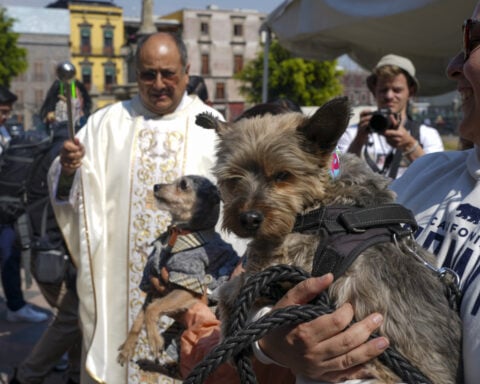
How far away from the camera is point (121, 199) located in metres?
4.36

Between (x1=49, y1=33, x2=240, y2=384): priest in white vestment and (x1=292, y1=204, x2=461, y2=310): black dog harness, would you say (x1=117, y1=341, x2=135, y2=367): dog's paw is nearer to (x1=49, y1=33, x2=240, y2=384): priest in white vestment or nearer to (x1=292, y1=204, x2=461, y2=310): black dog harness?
(x1=49, y1=33, x2=240, y2=384): priest in white vestment

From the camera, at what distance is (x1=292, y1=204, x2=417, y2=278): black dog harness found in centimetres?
176

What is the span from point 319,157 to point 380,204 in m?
0.27

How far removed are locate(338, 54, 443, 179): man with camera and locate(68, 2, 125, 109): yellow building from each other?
220 feet

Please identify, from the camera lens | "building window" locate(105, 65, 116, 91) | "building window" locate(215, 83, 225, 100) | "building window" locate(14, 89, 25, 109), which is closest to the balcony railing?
"building window" locate(105, 65, 116, 91)

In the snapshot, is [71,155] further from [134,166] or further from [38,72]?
[38,72]

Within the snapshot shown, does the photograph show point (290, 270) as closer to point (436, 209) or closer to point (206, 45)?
point (436, 209)

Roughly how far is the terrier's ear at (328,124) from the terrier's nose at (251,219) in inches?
11.6

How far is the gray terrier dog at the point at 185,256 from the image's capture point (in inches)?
127

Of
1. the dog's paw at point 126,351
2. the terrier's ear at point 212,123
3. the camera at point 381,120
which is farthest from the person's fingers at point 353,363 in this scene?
the camera at point 381,120

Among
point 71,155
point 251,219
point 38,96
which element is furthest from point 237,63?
point 251,219

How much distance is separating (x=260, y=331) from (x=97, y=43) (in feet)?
239

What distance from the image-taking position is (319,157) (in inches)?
81.6

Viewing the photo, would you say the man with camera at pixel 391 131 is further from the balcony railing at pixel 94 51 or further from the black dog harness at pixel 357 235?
the balcony railing at pixel 94 51
